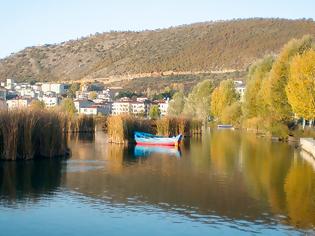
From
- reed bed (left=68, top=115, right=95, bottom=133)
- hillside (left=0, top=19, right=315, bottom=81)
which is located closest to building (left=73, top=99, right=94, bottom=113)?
hillside (left=0, top=19, right=315, bottom=81)

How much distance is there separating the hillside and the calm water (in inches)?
4597

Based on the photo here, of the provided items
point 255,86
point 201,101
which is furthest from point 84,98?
point 255,86

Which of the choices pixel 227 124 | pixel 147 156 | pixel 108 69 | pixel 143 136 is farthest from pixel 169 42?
pixel 147 156

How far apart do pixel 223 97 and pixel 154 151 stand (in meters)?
54.5

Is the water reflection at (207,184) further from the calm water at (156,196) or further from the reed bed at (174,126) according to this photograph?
the reed bed at (174,126)

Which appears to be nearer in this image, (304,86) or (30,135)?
(30,135)

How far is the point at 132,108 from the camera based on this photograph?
13838 centimetres

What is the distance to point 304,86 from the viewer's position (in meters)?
48.0

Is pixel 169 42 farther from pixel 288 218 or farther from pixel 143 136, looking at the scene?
pixel 288 218

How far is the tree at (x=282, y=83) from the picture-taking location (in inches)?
2240

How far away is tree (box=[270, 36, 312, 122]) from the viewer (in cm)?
5691

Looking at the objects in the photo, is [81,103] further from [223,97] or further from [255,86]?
[255,86]

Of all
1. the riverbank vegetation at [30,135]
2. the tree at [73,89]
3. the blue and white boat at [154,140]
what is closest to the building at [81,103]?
the tree at [73,89]

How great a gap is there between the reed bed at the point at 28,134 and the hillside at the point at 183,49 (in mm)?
115807
